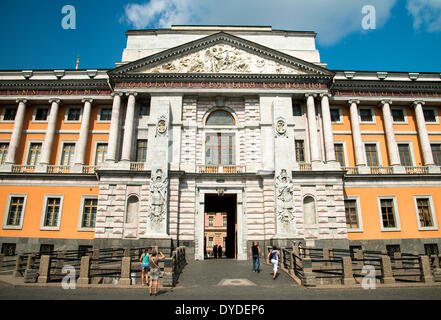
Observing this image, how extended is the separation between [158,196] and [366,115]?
24266 millimetres

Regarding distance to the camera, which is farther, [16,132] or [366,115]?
[366,115]

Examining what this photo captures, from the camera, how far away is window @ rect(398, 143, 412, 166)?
3083 cm

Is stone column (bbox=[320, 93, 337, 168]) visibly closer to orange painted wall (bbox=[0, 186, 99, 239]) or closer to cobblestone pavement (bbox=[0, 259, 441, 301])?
cobblestone pavement (bbox=[0, 259, 441, 301])

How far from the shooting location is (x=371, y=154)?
30641 millimetres

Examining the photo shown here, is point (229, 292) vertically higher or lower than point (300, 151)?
lower

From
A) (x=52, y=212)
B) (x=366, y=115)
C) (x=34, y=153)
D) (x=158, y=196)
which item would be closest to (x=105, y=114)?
(x=34, y=153)

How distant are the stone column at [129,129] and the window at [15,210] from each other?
11.8 metres

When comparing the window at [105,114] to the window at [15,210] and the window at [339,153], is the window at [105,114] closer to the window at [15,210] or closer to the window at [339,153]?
the window at [15,210]

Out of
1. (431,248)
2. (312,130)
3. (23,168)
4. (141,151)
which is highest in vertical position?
(312,130)

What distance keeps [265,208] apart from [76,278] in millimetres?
16141

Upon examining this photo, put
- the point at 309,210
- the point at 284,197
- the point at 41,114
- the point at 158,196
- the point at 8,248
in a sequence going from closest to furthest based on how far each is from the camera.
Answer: the point at 158,196
the point at 284,197
the point at 309,210
the point at 8,248
the point at 41,114

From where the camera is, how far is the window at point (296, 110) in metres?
30.4

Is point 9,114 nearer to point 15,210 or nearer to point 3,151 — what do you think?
point 3,151

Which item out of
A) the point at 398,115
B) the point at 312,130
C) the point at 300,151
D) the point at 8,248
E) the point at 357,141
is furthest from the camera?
the point at 398,115
